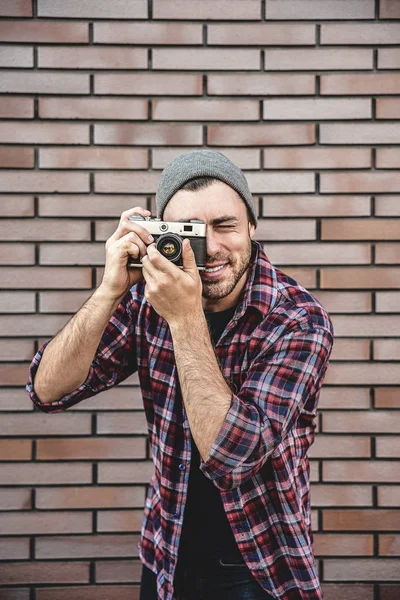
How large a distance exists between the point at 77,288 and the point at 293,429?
1135 millimetres

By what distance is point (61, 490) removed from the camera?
235 cm

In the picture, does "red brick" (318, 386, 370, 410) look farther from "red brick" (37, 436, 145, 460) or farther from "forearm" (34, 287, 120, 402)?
"forearm" (34, 287, 120, 402)

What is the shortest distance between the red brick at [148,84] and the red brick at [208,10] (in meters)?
0.23

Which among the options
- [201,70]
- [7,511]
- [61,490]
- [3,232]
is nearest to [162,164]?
[201,70]

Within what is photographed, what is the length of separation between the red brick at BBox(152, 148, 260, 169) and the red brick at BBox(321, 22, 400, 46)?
53 cm

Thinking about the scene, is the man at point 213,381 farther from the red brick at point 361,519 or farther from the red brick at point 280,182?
the red brick at point 361,519

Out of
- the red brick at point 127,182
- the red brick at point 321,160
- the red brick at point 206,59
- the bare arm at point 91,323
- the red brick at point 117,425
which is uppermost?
the red brick at point 206,59

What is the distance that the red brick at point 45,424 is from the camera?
233cm

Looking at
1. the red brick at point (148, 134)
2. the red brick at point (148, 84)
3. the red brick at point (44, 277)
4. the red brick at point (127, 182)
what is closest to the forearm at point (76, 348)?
the red brick at point (44, 277)

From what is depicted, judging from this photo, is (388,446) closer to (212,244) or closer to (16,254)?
(212,244)

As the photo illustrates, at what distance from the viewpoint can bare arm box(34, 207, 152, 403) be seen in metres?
1.57

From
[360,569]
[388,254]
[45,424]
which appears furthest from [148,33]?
[360,569]

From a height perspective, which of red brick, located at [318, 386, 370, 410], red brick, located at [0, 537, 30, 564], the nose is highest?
the nose

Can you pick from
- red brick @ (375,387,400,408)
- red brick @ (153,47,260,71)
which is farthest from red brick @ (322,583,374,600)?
red brick @ (153,47,260,71)
